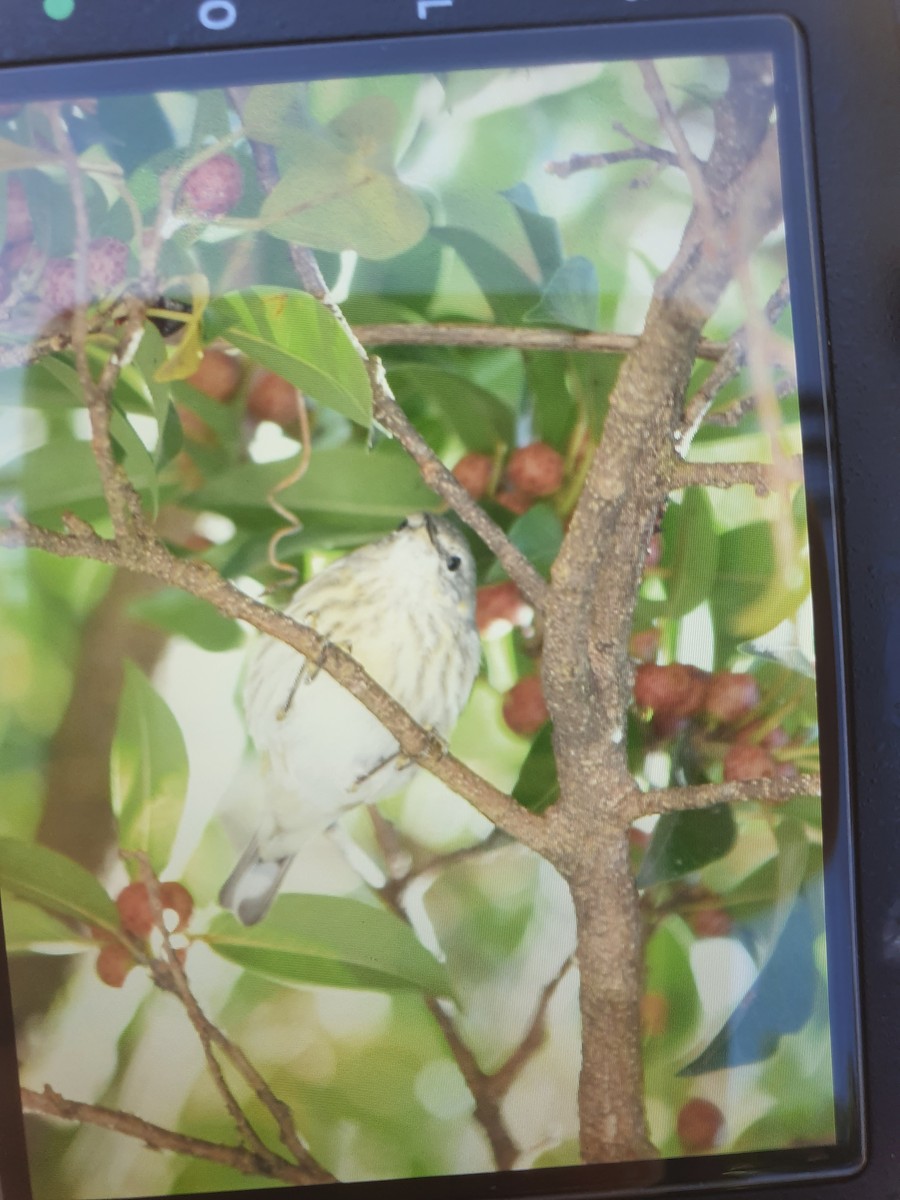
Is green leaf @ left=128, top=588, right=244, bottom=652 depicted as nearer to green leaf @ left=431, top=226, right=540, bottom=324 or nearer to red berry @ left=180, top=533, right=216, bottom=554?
red berry @ left=180, top=533, right=216, bottom=554

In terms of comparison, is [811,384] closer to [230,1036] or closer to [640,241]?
[640,241]

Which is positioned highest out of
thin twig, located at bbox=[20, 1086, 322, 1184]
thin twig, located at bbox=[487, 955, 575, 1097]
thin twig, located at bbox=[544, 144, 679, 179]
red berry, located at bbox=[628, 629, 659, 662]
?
thin twig, located at bbox=[544, 144, 679, 179]

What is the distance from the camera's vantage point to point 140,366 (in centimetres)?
47

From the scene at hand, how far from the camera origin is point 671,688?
47 cm

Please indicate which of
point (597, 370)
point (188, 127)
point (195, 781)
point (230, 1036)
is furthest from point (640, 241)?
point (230, 1036)

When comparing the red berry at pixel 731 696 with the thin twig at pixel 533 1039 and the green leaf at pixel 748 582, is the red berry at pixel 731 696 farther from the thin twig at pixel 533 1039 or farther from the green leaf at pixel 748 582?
the thin twig at pixel 533 1039

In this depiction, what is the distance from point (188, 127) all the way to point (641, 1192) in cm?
64

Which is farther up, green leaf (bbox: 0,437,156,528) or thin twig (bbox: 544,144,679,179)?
thin twig (bbox: 544,144,679,179)

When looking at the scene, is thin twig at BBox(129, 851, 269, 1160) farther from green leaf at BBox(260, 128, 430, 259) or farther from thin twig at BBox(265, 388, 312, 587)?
green leaf at BBox(260, 128, 430, 259)

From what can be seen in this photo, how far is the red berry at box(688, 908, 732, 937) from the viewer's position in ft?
1.56

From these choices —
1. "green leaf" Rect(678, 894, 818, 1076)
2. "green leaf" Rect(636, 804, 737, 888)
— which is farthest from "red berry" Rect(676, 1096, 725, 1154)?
"green leaf" Rect(636, 804, 737, 888)

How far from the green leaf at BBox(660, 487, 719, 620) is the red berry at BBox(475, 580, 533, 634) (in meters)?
0.08

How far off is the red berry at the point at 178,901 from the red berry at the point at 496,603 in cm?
21

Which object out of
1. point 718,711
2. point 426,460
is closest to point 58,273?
point 426,460
